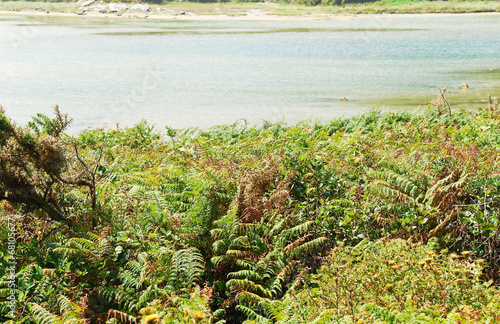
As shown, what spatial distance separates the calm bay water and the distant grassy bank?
28821 millimetres

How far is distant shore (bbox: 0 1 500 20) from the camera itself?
6506 cm

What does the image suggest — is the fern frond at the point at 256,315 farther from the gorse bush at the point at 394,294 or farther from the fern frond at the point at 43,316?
the fern frond at the point at 43,316

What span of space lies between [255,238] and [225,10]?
73.7 metres

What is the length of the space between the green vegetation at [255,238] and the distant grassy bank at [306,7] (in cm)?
6296

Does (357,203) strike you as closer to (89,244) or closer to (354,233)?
(354,233)

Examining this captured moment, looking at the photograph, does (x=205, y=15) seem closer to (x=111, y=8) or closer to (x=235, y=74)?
(x=111, y=8)

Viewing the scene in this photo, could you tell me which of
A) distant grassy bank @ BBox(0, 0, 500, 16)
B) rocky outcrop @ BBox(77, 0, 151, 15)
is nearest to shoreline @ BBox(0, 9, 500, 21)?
rocky outcrop @ BBox(77, 0, 151, 15)

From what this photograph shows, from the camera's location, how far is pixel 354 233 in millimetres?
5746

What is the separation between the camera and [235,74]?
23391 mm

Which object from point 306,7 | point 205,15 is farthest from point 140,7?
point 306,7

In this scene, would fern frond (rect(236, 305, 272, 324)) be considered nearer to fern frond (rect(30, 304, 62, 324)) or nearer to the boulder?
fern frond (rect(30, 304, 62, 324))

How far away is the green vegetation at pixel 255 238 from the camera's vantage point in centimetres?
426

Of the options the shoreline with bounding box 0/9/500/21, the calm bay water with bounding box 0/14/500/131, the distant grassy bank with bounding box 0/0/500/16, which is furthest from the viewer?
the distant grassy bank with bounding box 0/0/500/16

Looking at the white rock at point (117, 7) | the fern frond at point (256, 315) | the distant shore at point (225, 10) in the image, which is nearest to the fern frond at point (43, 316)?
the fern frond at point (256, 315)
